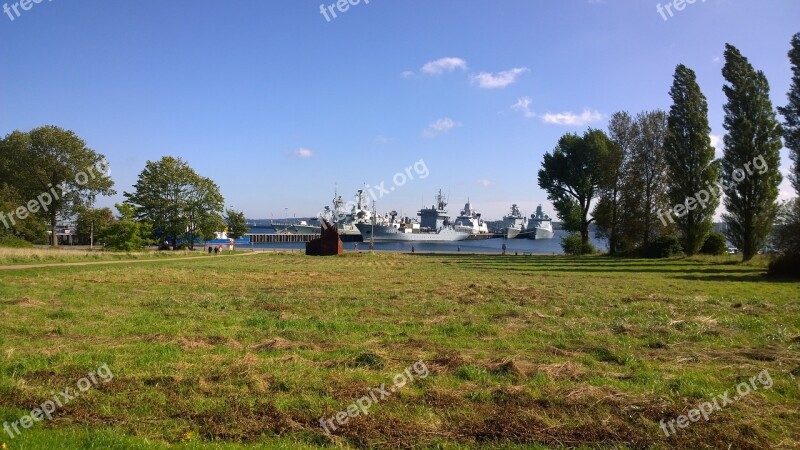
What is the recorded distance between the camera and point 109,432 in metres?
5.04

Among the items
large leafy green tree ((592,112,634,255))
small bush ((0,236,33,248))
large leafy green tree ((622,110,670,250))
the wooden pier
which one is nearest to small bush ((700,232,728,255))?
large leafy green tree ((622,110,670,250))

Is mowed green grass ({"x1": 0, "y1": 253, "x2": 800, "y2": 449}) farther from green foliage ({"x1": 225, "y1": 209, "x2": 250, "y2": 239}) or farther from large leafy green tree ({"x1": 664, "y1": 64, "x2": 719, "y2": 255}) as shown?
green foliage ({"x1": 225, "y1": 209, "x2": 250, "y2": 239})

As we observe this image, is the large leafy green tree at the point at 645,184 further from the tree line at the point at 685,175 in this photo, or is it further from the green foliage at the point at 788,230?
the green foliage at the point at 788,230

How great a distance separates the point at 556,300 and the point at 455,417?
11.0 meters

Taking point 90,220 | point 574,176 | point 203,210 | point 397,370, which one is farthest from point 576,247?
point 90,220

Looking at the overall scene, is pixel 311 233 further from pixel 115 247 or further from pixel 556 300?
pixel 556 300

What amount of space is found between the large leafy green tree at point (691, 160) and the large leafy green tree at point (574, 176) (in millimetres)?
13349

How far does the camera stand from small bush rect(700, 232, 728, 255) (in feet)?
139

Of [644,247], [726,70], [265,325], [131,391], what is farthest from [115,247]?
[726,70]

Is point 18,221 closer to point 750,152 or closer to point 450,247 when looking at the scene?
point 750,152

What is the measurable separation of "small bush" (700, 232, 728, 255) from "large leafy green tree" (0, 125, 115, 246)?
6663 centimetres

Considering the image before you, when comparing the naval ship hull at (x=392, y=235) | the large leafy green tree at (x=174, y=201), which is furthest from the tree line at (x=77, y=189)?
the naval ship hull at (x=392, y=235)

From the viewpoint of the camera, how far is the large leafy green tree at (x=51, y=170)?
55844 mm

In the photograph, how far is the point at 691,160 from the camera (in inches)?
1609
